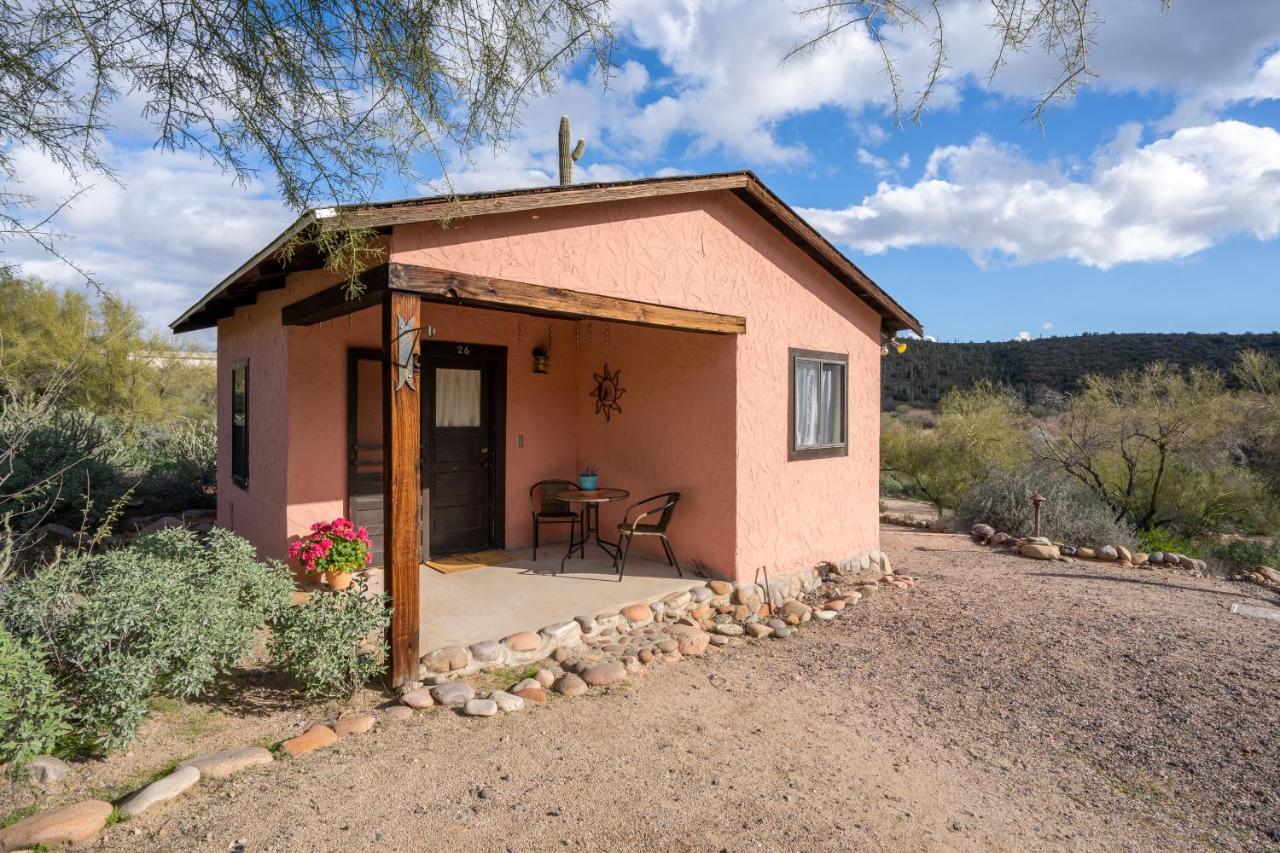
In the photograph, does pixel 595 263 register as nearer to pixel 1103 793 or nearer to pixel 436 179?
pixel 436 179

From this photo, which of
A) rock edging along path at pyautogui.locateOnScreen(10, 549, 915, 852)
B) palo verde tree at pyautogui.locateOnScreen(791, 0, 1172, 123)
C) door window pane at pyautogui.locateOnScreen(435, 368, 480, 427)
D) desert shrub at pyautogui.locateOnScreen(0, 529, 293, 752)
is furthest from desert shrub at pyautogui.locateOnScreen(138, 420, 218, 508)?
palo verde tree at pyautogui.locateOnScreen(791, 0, 1172, 123)

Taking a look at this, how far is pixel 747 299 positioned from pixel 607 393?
1.96 metres

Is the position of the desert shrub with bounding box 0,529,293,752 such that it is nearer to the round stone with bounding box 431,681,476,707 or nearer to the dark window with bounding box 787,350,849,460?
the round stone with bounding box 431,681,476,707

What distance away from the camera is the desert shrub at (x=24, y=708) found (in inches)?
108

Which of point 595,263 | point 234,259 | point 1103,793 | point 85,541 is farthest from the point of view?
point 85,541

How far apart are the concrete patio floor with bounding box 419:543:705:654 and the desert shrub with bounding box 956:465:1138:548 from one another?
6.75 metres

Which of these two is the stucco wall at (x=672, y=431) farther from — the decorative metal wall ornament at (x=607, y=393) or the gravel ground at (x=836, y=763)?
the gravel ground at (x=836, y=763)

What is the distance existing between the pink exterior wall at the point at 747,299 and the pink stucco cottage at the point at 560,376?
0.06 ft

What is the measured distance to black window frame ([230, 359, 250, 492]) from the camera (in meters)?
6.72

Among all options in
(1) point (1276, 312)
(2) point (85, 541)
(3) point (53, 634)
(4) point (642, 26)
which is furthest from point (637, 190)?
(1) point (1276, 312)

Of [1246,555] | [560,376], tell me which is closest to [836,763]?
[560,376]

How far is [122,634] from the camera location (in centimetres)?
323

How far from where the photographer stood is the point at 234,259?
17.5 feet

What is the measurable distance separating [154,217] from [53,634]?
7.51 ft
